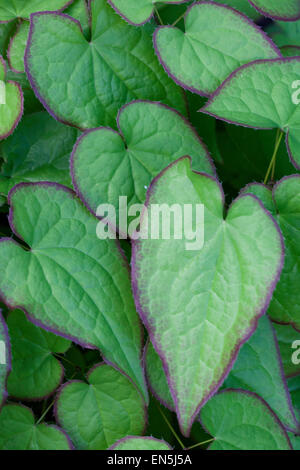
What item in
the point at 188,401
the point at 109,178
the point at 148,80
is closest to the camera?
the point at 188,401

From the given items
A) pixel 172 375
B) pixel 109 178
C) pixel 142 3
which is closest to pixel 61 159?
pixel 109 178

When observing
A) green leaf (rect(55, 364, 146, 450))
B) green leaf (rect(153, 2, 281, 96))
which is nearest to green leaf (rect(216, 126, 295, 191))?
green leaf (rect(153, 2, 281, 96))

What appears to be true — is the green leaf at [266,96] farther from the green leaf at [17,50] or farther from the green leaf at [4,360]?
the green leaf at [4,360]

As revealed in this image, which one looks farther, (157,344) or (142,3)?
(142,3)

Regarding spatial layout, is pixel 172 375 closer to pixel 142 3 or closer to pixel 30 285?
pixel 30 285

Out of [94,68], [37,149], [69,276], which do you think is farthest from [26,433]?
[94,68]

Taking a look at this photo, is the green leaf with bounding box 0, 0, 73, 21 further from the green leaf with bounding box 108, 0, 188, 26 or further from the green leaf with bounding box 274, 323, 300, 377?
the green leaf with bounding box 274, 323, 300, 377

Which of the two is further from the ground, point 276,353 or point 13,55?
point 13,55
